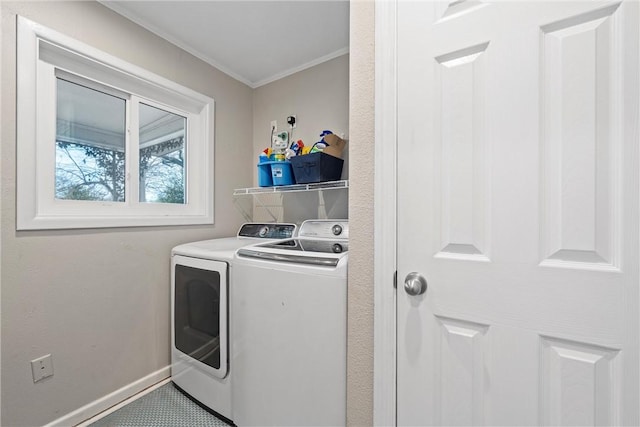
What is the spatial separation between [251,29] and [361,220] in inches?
65.1

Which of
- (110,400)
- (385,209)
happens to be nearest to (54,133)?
(110,400)

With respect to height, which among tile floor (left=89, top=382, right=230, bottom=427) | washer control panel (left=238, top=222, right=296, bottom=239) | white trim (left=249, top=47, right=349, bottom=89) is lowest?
tile floor (left=89, top=382, right=230, bottom=427)

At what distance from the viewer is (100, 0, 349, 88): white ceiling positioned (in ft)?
5.28

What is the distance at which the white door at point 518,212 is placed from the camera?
0.65 m

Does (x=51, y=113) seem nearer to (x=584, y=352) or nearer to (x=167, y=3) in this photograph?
(x=167, y=3)

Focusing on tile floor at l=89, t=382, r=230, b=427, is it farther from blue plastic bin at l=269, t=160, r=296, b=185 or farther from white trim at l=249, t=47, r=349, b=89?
white trim at l=249, t=47, r=349, b=89

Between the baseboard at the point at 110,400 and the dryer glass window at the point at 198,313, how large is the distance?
0.30 metres

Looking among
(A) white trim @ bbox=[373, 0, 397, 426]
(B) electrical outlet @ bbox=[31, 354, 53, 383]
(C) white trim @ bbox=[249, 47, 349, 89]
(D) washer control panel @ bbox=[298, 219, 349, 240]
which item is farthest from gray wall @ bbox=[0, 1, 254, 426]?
(A) white trim @ bbox=[373, 0, 397, 426]

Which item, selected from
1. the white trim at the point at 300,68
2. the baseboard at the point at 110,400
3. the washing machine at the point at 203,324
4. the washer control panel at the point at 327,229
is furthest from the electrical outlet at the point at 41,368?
the white trim at the point at 300,68

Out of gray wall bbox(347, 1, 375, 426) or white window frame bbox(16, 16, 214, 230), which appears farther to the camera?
white window frame bbox(16, 16, 214, 230)

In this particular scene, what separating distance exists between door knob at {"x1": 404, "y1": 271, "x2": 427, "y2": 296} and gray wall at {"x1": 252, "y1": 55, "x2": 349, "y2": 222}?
1180 mm

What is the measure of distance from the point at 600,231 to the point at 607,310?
20 centimetres

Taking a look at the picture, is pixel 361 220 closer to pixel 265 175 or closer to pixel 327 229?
pixel 327 229

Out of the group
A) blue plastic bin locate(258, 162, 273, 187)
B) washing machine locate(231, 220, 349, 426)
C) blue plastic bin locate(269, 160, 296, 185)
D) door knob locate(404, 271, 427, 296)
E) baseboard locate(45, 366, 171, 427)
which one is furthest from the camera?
blue plastic bin locate(258, 162, 273, 187)
